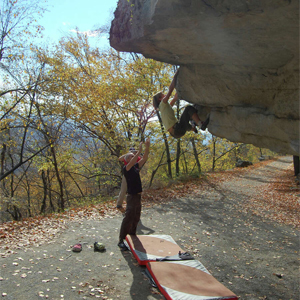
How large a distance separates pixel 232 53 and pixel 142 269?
441 cm

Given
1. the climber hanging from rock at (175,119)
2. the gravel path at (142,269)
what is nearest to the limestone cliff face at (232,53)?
the climber hanging from rock at (175,119)

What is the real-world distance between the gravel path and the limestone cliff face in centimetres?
310

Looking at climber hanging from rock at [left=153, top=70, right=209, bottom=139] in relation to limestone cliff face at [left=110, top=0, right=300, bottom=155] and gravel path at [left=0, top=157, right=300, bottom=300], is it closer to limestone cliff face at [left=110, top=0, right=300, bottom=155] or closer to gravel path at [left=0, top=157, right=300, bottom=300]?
limestone cliff face at [left=110, top=0, right=300, bottom=155]

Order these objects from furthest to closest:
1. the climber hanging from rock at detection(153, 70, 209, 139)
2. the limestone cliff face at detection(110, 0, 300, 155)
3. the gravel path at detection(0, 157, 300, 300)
Answer: 1. the climber hanging from rock at detection(153, 70, 209, 139)
2. the gravel path at detection(0, 157, 300, 300)
3. the limestone cliff face at detection(110, 0, 300, 155)

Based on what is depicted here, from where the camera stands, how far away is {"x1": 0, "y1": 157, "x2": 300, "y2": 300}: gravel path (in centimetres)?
437

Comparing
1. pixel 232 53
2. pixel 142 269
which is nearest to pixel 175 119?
pixel 232 53

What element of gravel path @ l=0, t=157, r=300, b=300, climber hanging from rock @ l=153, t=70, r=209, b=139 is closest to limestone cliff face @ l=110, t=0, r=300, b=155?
climber hanging from rock @ l=153, t=70, r=209, b=139

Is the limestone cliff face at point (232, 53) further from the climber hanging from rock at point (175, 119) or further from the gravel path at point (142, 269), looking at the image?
the gravel path at point (142, 269)

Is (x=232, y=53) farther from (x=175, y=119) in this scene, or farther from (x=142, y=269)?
(x=142, y=269)

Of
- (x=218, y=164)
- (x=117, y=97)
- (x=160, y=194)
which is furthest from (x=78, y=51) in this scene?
(x=218, y=164)

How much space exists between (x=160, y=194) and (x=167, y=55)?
31.6 feet

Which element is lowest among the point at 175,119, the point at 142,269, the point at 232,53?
the point at 142,269

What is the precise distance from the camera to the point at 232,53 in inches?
152

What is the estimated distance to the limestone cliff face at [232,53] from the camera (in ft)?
10.1
